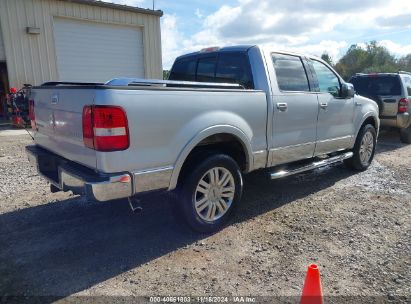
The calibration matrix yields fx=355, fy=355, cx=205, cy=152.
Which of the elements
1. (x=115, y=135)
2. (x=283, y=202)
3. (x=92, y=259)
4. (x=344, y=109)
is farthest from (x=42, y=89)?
(x=344, y=109)

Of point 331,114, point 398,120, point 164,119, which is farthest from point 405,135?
point 164,119

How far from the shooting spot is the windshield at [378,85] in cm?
887

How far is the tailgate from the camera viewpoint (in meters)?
3.02

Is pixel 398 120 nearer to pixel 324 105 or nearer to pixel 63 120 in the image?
pixel 324 105

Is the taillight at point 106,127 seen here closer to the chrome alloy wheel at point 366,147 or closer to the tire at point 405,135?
the chrome alloy wheel at point 366,147

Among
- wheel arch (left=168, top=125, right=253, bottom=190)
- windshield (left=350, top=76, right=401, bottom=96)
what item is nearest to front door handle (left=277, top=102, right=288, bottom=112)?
wheel arch (left=168, top=125, right=253, bottom=190)

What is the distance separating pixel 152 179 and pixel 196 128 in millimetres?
646

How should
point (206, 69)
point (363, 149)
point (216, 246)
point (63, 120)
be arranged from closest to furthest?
point (63, 120), point (216, 246), point (206, 69), point (363, 149)

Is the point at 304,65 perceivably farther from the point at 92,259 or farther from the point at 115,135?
the point at 92,259

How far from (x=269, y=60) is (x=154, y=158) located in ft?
6.83

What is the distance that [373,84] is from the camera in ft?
30.3

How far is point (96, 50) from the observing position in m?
13.1

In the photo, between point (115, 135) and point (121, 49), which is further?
point (121, 49)

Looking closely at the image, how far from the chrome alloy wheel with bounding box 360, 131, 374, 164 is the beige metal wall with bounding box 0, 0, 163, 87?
10309mm
